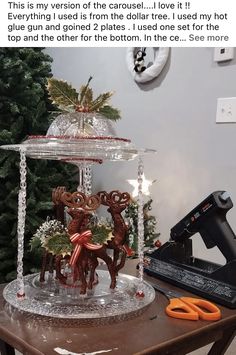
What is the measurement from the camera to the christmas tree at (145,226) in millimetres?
1533

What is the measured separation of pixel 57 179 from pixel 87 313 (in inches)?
44.4

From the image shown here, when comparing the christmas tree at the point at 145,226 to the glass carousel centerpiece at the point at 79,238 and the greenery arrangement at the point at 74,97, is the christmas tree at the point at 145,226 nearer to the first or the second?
the glass carousel centerpiece at the point at 79,238

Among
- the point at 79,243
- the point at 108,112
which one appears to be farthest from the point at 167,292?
the point at 108,112

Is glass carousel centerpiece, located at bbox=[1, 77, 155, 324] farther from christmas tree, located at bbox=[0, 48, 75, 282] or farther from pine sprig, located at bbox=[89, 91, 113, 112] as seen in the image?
christmas tree, located at bbox=[0, 48, 75, 282]

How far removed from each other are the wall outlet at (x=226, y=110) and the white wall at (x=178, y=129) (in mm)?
22

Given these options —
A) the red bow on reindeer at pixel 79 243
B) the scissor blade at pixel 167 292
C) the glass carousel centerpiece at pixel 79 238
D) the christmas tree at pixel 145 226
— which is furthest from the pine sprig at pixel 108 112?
the christmas tree at pixel 145 226

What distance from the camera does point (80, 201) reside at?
33.6 inches

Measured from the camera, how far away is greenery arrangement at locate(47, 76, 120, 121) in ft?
2.99

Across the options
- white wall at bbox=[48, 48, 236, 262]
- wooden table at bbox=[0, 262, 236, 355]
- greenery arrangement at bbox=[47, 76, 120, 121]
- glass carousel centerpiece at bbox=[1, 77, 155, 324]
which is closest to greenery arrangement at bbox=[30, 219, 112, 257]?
glass carousel centerpiece at bbox=[1, 77, 155, 324]

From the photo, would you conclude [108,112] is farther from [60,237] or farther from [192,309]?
[192,309]

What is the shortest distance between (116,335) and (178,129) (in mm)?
1088

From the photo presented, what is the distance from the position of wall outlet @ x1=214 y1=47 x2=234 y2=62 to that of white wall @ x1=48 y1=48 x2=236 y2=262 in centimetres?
2

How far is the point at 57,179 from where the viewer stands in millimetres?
1851
